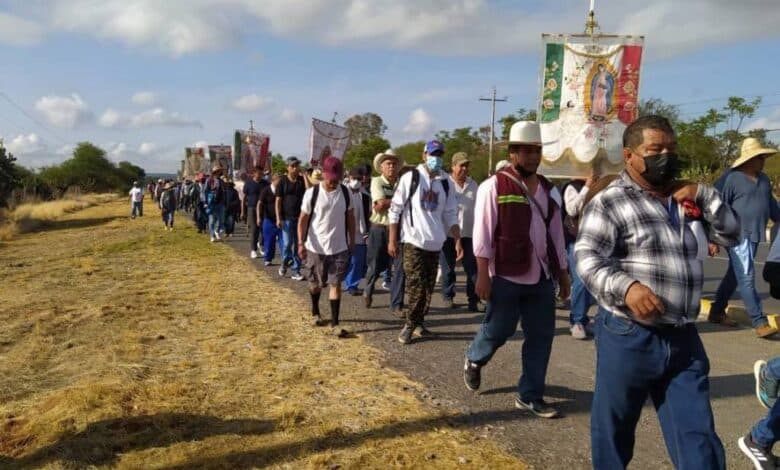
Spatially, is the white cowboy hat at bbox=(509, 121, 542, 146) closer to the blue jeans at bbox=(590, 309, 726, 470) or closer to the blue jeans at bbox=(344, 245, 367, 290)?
the blue jeans at bbox=(590, 309, 726, 470)

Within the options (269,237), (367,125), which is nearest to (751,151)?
(269,237)

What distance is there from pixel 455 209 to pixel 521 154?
7.30ft

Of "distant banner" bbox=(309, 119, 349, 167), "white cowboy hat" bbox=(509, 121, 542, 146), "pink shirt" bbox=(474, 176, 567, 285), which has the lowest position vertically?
"pink shirt" bbox=(474, 176, 567, 285)

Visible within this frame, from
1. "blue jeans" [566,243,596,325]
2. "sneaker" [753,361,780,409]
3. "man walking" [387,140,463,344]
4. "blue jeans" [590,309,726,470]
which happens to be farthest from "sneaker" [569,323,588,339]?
"blue jeans" [590,309,726,470]

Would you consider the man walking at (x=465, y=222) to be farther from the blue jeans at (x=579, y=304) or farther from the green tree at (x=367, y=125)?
the green tree at (x=367, y=125)

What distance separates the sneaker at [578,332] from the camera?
6301 mm

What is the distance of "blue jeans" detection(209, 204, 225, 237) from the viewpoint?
16172 mm

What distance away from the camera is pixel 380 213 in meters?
7.82

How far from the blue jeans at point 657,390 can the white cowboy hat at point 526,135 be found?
1.61 m

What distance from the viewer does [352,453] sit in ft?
11.8

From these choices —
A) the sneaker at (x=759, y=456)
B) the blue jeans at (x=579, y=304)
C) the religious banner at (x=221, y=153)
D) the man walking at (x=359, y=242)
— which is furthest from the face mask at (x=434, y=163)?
the religious banner at (x=221, y=153)

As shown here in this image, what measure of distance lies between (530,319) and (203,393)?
2.43 metres

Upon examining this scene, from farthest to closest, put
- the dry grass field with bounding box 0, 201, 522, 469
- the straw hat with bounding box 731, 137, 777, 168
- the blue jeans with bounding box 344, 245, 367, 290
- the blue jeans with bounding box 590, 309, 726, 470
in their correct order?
the blue jeans with bounding box 344, 245, 367, 290 → the straw hat with bounding box 731, 137, 777, 168 → the dry grass field with bounding box 0, 201, 522, 469 → the blue jeans with bounding box 590, 309, 726, 470

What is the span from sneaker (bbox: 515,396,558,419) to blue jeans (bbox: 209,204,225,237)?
13.0 m
